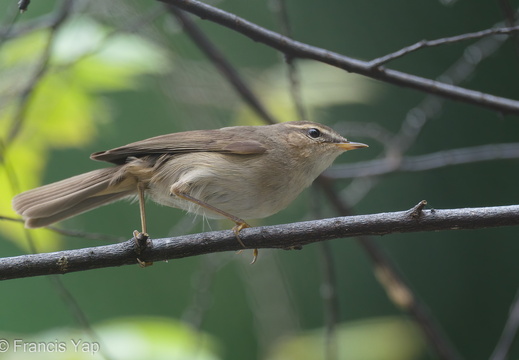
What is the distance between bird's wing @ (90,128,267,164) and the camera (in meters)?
3.51

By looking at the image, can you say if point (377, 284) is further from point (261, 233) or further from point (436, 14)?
point (261, 233)

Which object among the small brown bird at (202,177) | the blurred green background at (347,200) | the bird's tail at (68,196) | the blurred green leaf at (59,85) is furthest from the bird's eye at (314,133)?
the bird's tail at (68,196)

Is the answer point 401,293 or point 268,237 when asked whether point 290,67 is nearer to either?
point 268,237

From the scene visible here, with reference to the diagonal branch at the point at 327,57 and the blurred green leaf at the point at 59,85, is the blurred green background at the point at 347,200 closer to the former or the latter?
the blurred green leaf at the point at 59,85

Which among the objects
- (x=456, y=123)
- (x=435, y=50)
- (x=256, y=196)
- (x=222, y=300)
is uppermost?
(x=435, y=50)

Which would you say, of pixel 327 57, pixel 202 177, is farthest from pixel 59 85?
pixel 327 57

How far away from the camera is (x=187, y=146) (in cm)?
360

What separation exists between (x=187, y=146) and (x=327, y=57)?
0.96 metres

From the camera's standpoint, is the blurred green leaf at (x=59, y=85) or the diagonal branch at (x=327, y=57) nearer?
the diagonal branch at (x=327, y=57)

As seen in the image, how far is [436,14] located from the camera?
7016 mm

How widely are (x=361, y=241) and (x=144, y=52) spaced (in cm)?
183

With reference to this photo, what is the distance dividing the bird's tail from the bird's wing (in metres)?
0.13

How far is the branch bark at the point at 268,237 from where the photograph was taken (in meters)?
2.41

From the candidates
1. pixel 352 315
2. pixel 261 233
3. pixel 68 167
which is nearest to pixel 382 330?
pixel 261 233
